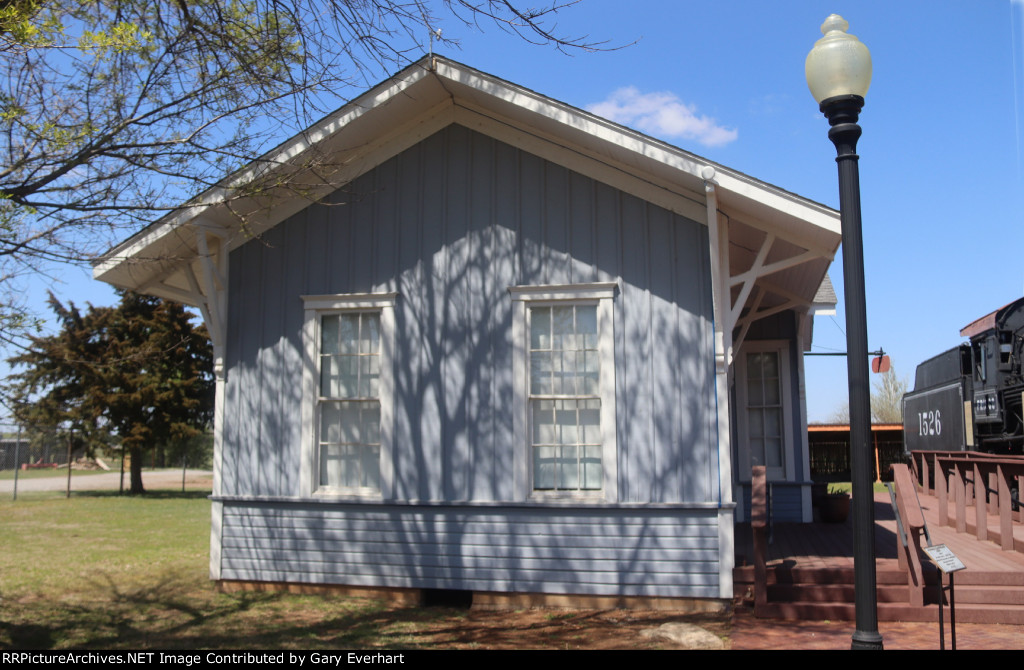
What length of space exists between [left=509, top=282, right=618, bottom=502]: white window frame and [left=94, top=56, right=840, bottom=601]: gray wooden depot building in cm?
2

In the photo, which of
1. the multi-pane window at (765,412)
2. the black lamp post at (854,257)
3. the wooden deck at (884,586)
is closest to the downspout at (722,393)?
the wooden deck at (884,586)

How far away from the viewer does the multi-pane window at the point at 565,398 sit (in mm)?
8508

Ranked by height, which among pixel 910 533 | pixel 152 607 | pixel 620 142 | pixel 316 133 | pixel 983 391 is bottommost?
pixel 152 607

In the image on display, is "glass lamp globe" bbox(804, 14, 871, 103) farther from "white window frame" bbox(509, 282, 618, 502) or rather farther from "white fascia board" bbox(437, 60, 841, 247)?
"white window frame" bbox(509, 282, 618, 502)

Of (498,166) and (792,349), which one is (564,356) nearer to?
(498,166)

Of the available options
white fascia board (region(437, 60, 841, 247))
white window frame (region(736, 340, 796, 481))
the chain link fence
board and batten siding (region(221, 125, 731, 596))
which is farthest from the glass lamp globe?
the chain link fence

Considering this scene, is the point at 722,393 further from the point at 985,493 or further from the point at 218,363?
the point at 985,493

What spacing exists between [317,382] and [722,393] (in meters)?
4.41

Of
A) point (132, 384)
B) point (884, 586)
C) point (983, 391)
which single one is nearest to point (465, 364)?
point (884, 586)

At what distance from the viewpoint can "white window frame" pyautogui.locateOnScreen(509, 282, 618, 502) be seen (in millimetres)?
8344

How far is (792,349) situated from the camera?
11.5 metres

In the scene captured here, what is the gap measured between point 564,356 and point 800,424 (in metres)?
4.40

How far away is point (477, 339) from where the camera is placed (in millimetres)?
8828

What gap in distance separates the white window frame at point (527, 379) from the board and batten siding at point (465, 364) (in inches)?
3.5
